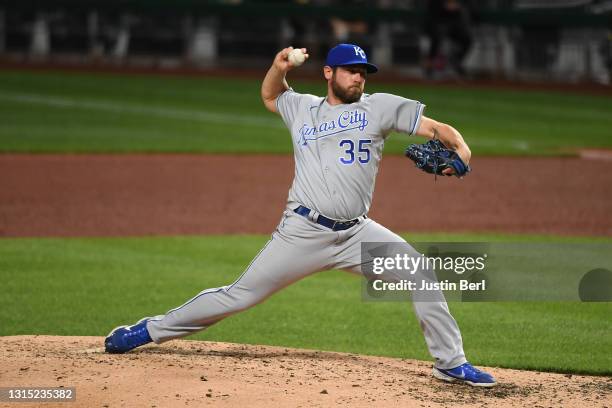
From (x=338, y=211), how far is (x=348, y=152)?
325 mm

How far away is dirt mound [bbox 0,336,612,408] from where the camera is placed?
5551 millimetres

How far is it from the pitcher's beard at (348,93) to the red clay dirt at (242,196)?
16.5ft

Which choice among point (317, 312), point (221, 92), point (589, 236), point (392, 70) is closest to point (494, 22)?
point (392, 70)

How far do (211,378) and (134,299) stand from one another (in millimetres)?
2503

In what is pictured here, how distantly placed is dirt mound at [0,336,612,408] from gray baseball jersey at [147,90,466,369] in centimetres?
29

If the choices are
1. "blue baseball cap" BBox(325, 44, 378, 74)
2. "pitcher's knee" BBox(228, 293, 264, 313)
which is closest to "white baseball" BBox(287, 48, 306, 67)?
"blue baseball cap" BBox(325, 44, 378, 74)

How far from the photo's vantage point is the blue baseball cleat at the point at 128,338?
6219 mm

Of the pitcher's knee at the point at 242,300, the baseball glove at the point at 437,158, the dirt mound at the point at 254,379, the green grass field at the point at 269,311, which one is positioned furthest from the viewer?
the green grass field at the point at 269,311

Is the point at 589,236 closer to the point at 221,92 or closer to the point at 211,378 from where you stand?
the point at 211,378

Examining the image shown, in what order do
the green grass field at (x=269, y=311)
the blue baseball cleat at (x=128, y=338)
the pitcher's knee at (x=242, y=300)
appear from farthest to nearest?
the green grass field at (x=269, y=311), the blue baseball cleat at (x=128, y=338), the pitcher's knee at (x=242, y=300)

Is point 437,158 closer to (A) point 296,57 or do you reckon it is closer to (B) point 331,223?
(B) point 331,223

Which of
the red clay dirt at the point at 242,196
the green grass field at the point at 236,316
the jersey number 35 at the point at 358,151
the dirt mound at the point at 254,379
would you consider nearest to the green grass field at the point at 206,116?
the green grass field at the point at 236,316

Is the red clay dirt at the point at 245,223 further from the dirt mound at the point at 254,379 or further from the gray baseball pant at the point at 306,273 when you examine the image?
the gray baseball pant at the point at 306,273

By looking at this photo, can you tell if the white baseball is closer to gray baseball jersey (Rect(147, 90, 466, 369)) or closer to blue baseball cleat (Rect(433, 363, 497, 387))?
gray baseball jersey (Rect(147, 90, 466, 369))
